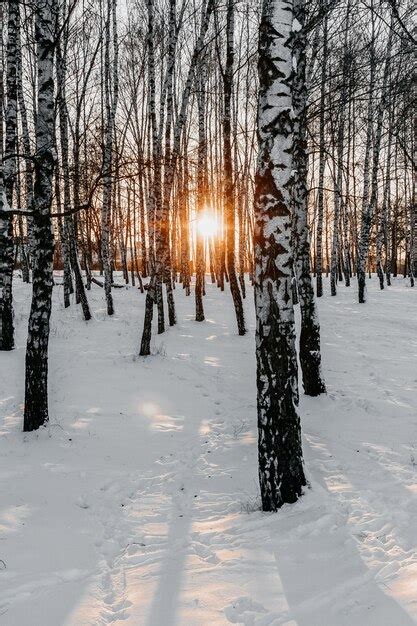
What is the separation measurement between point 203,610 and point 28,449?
3590 mm

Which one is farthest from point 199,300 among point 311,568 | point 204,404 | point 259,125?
point 311,568

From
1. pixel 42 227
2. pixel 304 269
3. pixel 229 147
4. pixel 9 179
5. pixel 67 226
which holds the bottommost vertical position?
pixel 304 269

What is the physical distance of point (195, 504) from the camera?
4555mm

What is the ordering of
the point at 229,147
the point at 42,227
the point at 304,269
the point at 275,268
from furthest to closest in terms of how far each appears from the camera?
the point at 229,147 → the point at 304,269 → the point at 42,227 → the point at 275,268

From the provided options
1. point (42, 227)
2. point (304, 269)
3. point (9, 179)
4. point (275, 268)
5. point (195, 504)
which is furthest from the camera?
point (9, 179)

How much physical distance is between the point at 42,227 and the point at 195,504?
4.09m

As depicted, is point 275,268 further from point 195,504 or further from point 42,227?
point 42,227

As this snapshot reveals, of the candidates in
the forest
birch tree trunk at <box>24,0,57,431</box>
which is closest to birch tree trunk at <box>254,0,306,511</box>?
the forest

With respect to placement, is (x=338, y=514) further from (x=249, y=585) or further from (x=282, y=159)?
(x=282, y=159)

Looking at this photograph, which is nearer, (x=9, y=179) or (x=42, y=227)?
(x=42, y=227)

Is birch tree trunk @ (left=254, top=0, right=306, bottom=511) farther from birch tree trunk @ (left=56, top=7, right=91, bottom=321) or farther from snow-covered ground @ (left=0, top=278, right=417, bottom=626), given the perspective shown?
birch tree trunk @ (left=56, top=7, right=91, bottom=321)

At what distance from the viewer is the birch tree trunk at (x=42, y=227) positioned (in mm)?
5773

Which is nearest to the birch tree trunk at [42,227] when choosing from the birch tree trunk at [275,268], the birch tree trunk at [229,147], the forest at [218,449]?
the forest at [218,449]

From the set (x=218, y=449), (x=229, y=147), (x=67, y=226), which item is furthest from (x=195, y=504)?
(x=67, y=226)
